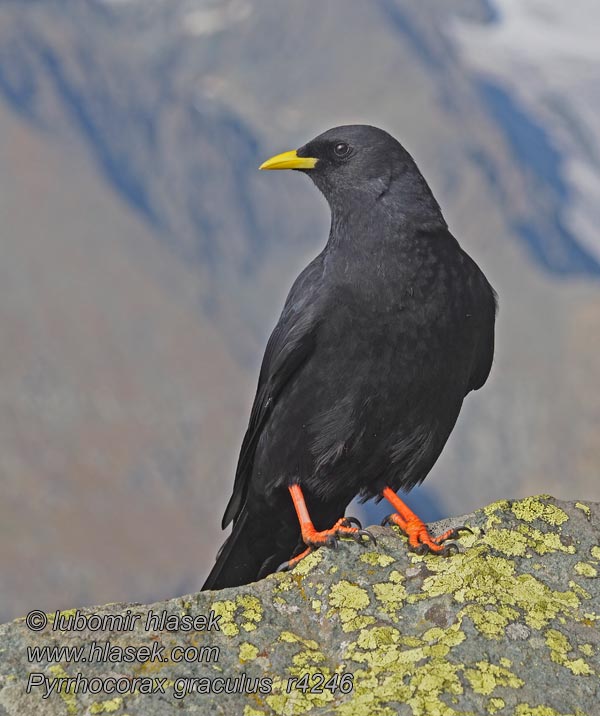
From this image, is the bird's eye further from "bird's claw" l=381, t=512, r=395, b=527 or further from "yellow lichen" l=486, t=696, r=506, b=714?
"yellow lichen" l=486, t=696, r=506, b=714

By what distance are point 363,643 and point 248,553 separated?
8.08 feet

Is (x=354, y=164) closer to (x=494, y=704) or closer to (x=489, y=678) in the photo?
(x=489, y=678)

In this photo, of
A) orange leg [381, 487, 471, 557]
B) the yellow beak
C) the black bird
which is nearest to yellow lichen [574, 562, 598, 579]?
orange leg [381, 487, 471, 557]

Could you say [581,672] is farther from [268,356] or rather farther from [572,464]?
[572,464]

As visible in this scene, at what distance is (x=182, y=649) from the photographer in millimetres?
4477

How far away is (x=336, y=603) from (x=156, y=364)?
509 ft

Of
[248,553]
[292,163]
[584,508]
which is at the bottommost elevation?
[248,553]

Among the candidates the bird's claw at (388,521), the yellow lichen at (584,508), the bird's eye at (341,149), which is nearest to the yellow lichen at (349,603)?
the bird's claw at (388,521)

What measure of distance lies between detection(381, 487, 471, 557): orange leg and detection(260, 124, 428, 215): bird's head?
6.85 feet

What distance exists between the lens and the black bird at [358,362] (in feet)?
20.2

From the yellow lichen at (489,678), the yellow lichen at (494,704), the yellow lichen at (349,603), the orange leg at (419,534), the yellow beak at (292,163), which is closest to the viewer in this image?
the yellow lichen at (494,704)

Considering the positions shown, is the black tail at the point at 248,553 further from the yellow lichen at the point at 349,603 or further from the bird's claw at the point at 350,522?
the yellow lichen at the point at 349,603

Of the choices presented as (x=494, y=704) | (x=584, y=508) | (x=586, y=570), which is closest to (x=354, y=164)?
(x=584, y=508)

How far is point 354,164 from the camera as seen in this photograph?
696 centimetres
